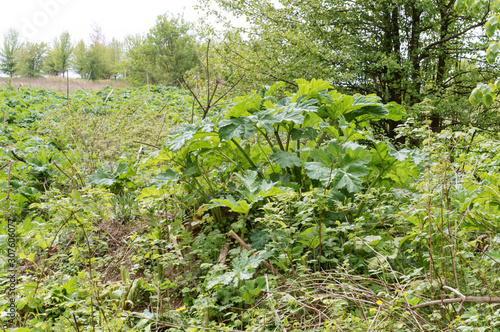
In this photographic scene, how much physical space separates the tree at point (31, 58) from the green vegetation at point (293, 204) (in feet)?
101

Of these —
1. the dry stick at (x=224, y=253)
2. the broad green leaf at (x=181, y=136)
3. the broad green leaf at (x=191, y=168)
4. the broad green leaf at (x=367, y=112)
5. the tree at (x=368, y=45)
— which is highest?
the tree at (x=368, y=45)

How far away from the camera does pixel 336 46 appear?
686 centimetres

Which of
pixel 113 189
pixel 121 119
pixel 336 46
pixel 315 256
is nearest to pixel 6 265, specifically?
pixel 113 189

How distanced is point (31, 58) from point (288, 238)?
37347 millimetres

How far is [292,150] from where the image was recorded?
9.36 feet

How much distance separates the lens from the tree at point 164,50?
21.7m

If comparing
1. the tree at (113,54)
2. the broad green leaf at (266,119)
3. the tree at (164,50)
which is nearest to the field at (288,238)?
the broad green leaf at (266,119)

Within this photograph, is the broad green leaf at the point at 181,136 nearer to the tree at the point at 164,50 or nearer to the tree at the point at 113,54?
the tree at the point at 164,50

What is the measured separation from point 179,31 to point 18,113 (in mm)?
16531

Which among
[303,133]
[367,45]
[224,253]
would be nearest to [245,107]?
[303,133]

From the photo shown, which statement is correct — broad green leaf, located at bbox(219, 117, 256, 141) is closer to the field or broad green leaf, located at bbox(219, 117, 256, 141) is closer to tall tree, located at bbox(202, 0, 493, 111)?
the field

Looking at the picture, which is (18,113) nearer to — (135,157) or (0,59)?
(135,157)

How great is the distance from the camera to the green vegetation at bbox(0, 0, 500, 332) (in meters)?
1.67

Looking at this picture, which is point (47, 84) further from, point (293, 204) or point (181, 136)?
point (293, 204)
